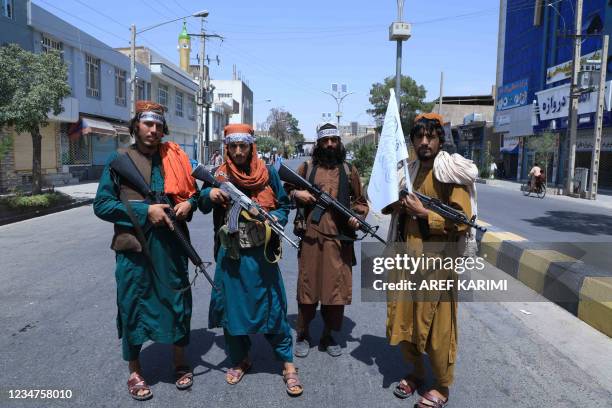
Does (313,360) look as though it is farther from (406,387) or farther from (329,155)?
(329,155)

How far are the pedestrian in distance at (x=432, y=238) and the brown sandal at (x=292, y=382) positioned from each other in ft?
1.94

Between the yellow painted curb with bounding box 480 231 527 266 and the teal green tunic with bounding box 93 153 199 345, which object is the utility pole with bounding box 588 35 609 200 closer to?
the yellow painted curb with bounding box 480 231 527 266

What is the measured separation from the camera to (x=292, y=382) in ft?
9.62

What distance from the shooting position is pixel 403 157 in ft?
9.12

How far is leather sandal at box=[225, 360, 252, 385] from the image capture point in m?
3.01

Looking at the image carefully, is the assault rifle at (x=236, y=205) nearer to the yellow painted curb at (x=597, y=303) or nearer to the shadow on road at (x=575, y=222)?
the yellow painted curb at (x=597, y=303)

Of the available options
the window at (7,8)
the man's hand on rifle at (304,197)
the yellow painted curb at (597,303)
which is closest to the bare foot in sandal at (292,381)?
the man's hand on rifle at (304,197)

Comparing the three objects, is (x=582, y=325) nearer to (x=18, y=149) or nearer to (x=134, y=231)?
(x=134, y=231)

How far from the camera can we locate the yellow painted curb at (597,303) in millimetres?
3955

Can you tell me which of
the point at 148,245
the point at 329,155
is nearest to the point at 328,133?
the point at 329,155

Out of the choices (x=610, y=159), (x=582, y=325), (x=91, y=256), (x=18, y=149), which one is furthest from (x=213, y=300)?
(x=610, y=159)

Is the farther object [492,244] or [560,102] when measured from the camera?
[560,102]

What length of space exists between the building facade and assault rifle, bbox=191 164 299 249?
1958cm

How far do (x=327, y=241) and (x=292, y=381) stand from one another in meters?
0.99
